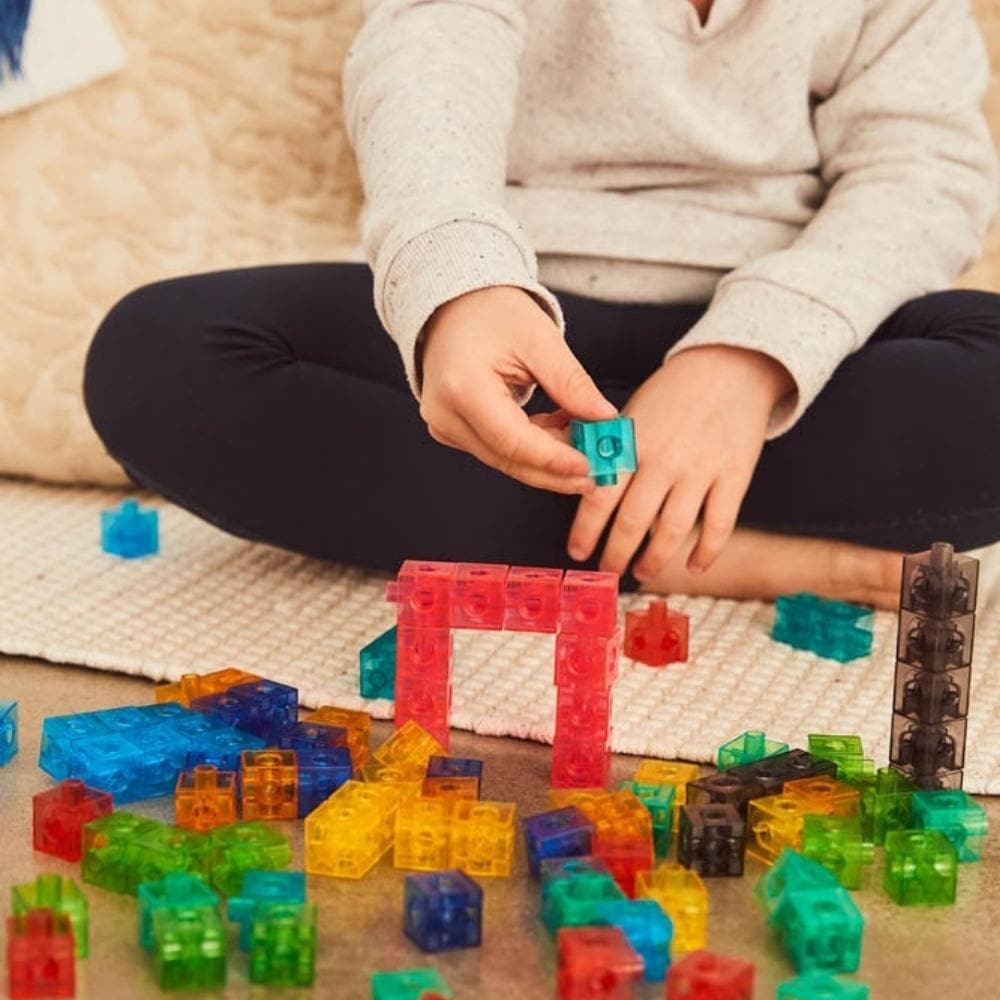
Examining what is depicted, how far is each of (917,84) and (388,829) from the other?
2.46 feet

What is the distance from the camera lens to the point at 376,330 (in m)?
1.22

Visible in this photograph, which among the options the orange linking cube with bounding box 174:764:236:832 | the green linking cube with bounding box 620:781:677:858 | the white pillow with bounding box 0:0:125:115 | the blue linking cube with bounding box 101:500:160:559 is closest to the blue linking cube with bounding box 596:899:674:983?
the green linking cube with bounding box 620:781:677:858

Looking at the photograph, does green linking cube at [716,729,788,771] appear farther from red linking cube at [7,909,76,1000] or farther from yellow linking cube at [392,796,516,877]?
red linking cube at [7,909,76,1000]

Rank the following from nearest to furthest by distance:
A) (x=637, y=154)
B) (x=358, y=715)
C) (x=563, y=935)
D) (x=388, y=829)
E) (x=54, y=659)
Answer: (x=563, y=935), (x=388, y=829), (x=358, y=715), (x=54, y=659), (x=637, y=154)

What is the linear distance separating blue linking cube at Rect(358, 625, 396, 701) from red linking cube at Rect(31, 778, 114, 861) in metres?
0.23

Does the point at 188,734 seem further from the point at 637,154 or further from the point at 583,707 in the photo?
the point at 637,154

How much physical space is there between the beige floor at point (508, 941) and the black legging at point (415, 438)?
35 cm

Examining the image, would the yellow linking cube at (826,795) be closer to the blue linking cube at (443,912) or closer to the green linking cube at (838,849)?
the green linking cube at (838,849)

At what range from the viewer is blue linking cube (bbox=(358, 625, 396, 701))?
3.20 feet

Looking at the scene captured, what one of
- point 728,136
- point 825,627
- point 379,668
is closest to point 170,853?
point 379,668

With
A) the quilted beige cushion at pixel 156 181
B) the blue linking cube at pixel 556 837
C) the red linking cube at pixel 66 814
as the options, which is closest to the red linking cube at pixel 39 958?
the red linking cube at pixel 66 814

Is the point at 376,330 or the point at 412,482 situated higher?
the point at 376,330

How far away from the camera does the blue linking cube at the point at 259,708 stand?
35.0 inches

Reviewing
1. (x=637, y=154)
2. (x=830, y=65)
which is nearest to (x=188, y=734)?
(x=637, y=154)
